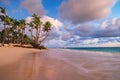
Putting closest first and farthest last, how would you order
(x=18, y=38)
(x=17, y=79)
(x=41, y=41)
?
(x=17, y=79), (x=41, y=41), (x=18, y=38)

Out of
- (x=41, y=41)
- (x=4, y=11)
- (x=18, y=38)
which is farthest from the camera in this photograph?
(x=18, y=38)

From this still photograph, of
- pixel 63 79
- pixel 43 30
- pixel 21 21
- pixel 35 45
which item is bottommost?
pixel 63 79

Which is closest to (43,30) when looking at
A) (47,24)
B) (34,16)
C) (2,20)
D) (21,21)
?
(47,24)

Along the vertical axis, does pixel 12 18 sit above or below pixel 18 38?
above

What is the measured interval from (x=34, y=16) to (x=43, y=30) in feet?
20.6

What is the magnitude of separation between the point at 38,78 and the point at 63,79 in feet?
3.48

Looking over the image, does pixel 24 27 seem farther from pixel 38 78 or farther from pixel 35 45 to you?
pixel 38 78

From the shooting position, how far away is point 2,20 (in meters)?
46.6

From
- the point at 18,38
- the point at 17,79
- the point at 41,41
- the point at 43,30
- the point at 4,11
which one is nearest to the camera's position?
the point at 17,79

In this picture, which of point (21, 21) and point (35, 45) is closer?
point (35, 45)

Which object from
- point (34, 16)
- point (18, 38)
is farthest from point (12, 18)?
point (18, 38)

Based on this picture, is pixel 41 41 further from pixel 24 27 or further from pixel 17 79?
pixel 17 79

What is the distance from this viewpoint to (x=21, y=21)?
56250 mm

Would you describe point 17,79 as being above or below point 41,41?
below
